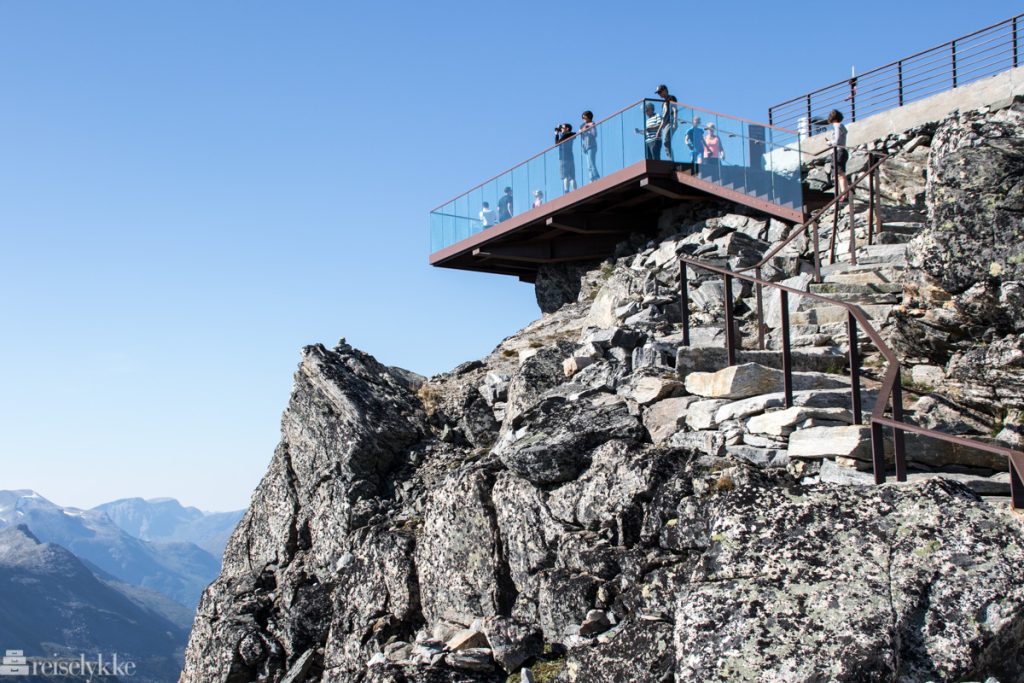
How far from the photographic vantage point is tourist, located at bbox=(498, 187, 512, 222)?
77.6ft

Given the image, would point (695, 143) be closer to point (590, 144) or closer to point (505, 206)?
point (590, 144)

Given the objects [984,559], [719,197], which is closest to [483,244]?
[719,197]

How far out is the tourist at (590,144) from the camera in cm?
2114

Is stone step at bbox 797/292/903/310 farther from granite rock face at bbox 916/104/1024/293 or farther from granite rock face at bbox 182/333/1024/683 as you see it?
granite rock face at bbox 182/333/1024/683

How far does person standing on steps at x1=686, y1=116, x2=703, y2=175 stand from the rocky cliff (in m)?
2.07

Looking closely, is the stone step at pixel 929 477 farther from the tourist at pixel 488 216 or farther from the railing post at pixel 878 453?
the tourist at pixel 488 216

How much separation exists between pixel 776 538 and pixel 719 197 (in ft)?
43.6

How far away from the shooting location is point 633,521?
9109 millimetres

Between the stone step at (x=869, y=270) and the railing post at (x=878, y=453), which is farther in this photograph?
the stone step at (x=869, y=270)

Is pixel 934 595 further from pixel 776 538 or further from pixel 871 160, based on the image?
pixel 871 160

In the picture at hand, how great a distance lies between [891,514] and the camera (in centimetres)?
719

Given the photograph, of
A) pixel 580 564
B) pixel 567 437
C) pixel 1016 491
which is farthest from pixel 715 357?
pixel 1016 491

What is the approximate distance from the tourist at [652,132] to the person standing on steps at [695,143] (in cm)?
57

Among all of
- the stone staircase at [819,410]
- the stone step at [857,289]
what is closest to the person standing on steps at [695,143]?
the stone staircase at [819,410]
